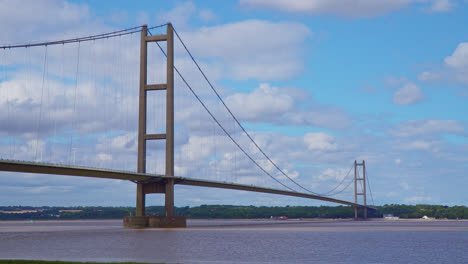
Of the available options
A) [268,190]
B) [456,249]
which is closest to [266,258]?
[456,249]

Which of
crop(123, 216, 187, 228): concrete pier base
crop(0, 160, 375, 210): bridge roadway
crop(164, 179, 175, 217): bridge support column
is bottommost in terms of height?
crop(123, 216, 187, 228): concrete pier base

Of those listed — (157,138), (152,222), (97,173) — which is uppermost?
(157,138)

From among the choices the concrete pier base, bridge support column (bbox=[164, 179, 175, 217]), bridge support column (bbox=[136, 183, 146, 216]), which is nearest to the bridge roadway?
bridge support column (bbox=[164, 179, 175, 217])

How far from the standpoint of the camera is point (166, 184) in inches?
2215

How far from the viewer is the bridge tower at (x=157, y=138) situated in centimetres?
5528

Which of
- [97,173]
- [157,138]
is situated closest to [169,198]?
[157,138]

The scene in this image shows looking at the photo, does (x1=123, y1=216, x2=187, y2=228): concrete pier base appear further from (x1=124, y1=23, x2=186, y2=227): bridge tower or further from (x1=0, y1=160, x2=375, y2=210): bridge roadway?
(x1=0, y1=160, x2=375, y2=210): bridge roadway

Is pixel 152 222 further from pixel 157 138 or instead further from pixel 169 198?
pixel 157 138

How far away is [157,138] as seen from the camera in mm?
55281

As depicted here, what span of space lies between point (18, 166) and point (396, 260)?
27311 mm

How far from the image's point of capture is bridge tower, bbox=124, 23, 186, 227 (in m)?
55.3

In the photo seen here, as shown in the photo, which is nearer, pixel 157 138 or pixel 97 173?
pixel 97 173

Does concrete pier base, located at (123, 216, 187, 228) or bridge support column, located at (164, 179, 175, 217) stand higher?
bridge support column, located at (164, 179, 175, 217)

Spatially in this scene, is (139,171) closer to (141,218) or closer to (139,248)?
(141,218)
